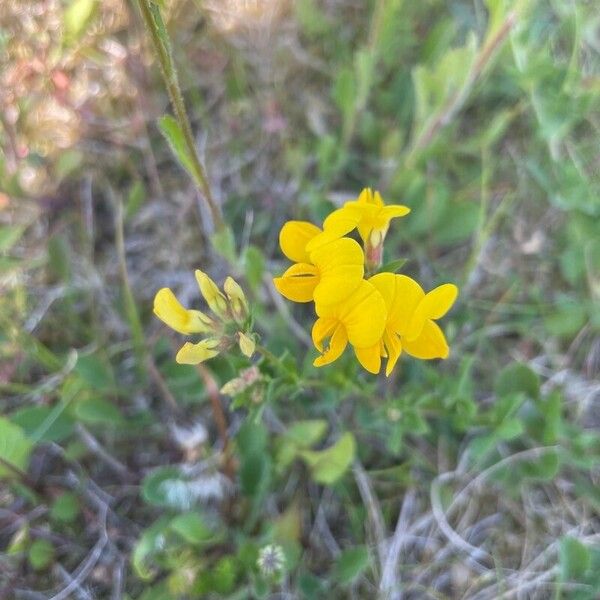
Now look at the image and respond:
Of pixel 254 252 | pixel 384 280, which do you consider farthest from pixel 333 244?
pixel 254 252

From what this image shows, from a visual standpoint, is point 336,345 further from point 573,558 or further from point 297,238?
point 573,558

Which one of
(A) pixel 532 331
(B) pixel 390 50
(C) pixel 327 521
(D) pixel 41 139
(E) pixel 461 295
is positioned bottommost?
(C) pixel 327 521

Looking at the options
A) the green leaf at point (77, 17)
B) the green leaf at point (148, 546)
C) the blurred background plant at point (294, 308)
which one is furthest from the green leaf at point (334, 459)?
the green leaf at point (77, 17)

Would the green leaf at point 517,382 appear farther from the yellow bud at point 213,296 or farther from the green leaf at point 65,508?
the green leaf at point 65,508

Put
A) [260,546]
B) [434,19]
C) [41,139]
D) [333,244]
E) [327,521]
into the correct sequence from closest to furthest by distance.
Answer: [333,244] → [260,546] → [327,521] → [41,139] → [434,19]

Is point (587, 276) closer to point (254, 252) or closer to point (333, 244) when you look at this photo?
point (254, 252)

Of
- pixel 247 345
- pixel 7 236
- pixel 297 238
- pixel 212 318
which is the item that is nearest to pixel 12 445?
pixel 7 236

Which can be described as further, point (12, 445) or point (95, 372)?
point (95, 372)

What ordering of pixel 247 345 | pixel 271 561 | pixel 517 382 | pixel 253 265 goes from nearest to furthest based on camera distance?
pixel 247 345, pixel 271 561, pixel 253 265, pixel 517 382
